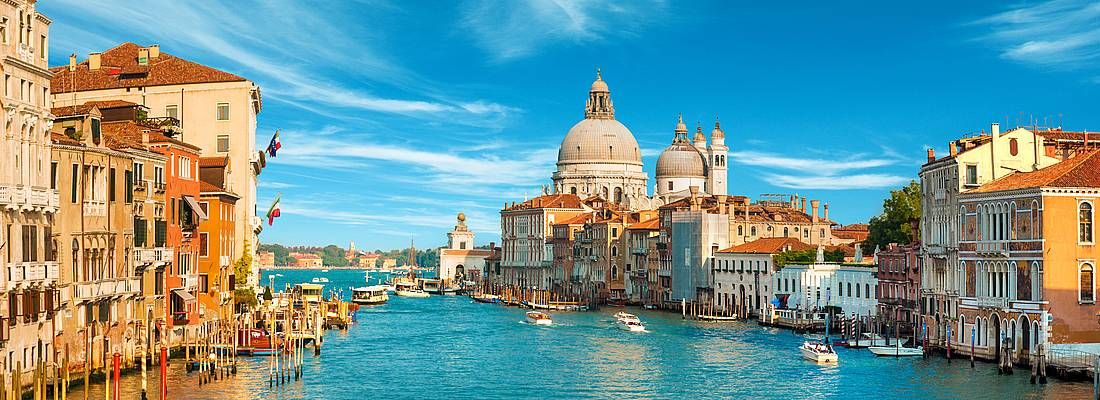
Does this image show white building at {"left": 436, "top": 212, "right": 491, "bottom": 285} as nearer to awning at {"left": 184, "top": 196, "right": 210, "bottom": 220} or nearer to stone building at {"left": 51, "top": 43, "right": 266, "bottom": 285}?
stone building at {"left": 51, "top": 43, "right": 266, "bottom": 285}

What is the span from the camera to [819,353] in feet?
118

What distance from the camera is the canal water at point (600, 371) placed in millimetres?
28844

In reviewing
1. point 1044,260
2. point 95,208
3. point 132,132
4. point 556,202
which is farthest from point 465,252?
point 95,208

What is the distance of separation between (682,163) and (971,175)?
6329cm

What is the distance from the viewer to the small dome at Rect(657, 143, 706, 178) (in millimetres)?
97500

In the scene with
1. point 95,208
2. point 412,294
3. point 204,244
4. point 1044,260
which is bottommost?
point 412,294

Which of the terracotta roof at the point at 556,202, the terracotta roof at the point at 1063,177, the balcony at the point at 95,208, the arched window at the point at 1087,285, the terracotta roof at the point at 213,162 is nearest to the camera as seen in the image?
the balcony at the point at 95,208

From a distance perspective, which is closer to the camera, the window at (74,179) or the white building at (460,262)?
the window at (74,179)

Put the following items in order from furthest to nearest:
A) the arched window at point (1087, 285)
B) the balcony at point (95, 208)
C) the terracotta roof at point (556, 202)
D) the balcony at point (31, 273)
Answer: the terracotta roof at point (556, 202) → the arched window at point (1087, 285) → the balcony at point (95, 208) → the balcony at point (31, 273)

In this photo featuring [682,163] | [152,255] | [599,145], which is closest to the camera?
[152,255]

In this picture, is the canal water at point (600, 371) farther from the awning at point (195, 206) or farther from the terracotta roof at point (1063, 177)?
the terracotta roof at point (1063, 177)

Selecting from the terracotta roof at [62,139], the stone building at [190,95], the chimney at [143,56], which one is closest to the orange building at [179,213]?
the terracotta roof at [62,139]

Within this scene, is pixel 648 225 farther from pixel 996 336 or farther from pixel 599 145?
pixel 996 336

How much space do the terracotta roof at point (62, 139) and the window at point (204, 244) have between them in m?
8.68
